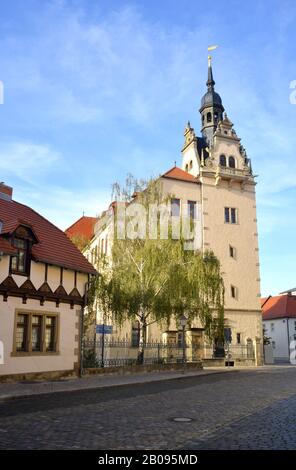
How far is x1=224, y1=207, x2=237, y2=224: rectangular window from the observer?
42119mm

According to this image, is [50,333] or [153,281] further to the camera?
[153,281]

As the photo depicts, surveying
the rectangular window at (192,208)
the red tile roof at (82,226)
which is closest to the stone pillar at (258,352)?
the rectangular window at (192,208)

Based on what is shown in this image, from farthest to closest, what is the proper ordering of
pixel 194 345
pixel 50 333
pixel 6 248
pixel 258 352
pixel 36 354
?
pixel 258 352
pixel 194 345
pixel 50 333
pixel 36 354
pixel 6 248

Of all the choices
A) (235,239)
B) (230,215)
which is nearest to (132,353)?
(235,239)

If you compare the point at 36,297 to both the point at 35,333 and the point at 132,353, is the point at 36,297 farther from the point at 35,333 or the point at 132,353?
the point at 132,353

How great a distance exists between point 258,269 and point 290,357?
18.1 metres

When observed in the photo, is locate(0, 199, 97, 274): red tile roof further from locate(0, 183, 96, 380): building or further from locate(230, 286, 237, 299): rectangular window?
locate(230, 286, 237, 299): rectangular window

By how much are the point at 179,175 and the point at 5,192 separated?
21.8m

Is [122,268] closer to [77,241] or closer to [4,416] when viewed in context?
[77,241]

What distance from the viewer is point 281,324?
2313 inches

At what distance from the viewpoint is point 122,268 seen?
2592cm

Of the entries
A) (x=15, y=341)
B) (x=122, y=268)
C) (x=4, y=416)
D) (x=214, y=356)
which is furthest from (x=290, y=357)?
(x=4, y=416)

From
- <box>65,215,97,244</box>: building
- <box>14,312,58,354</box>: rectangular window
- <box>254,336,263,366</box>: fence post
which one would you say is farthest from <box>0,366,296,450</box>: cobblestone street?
<box>65,215,97,244</box>: building

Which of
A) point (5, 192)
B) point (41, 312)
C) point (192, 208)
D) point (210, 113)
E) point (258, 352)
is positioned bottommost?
point (258, 352)
